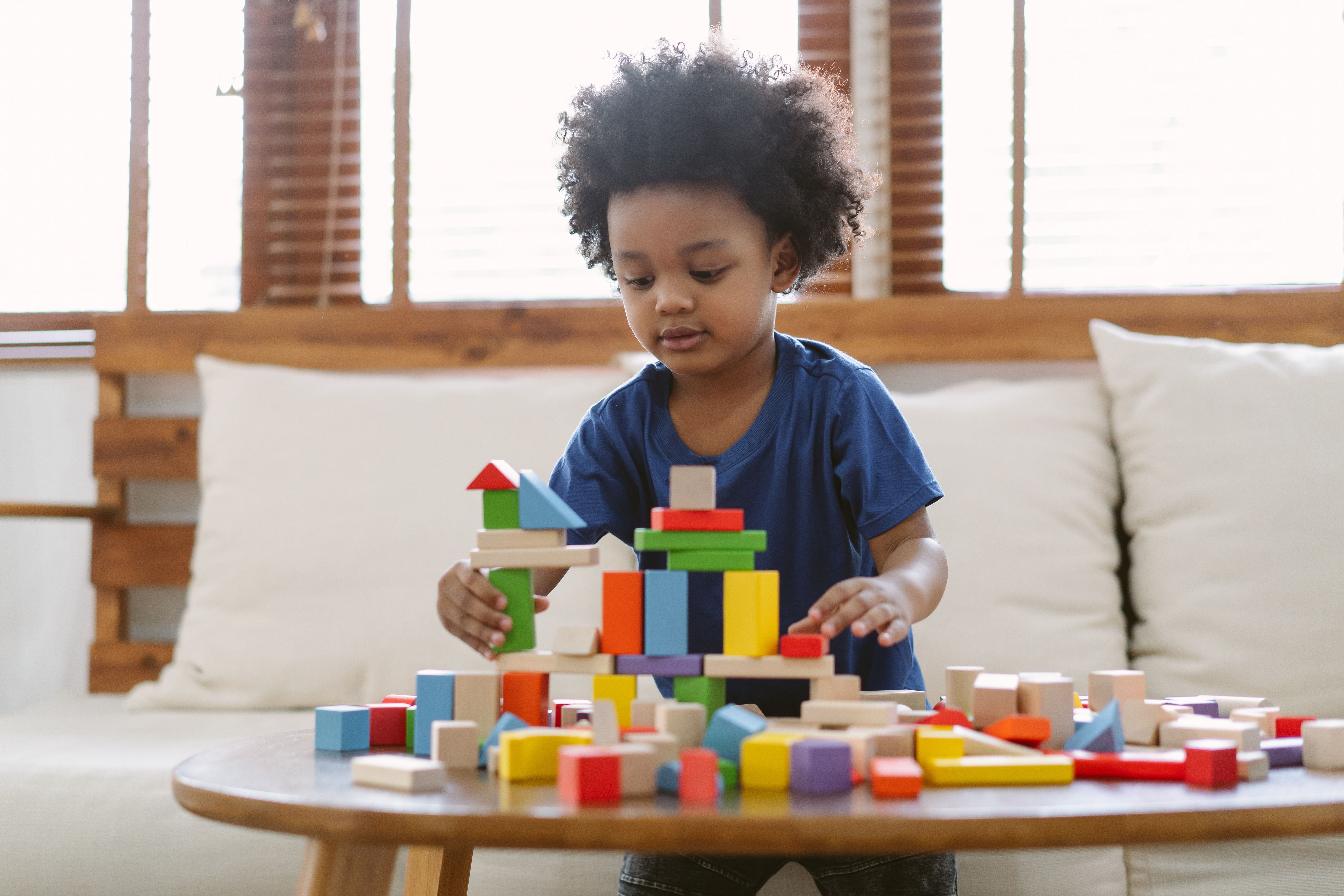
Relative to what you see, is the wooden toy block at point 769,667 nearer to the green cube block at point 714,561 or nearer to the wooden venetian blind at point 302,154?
the green cube block at point 714,561

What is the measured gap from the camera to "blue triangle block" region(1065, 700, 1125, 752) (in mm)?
646

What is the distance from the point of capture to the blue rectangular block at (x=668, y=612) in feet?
2.30

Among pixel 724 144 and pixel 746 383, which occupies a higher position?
pixel 724 144

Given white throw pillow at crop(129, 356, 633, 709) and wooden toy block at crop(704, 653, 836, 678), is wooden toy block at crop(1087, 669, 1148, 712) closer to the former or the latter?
wooden toy block at crop(704, 653, 836, 678)

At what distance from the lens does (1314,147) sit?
5.99 ft

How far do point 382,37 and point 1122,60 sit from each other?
1236 mm

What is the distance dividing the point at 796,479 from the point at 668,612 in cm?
35

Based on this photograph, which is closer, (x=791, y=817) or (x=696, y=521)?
(x=791, y=817)

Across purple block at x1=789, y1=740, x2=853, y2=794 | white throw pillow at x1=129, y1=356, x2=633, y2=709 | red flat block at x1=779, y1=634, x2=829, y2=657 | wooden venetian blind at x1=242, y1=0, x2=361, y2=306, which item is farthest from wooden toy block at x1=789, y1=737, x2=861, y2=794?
wooden venetian blind at x1=242, y1=0, x2=361, y2=306

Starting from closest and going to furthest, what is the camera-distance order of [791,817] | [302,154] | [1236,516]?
[791,817] → [1236,516] → [302,154]

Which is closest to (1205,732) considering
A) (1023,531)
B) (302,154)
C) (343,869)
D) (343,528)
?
(343,869)

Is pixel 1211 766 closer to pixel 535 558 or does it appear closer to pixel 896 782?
pixel 896 782

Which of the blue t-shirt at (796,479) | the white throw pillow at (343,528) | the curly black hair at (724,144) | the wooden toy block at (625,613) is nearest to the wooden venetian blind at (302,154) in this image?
the white throw pillow at (343,528)

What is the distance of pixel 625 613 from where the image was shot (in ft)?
2.33
